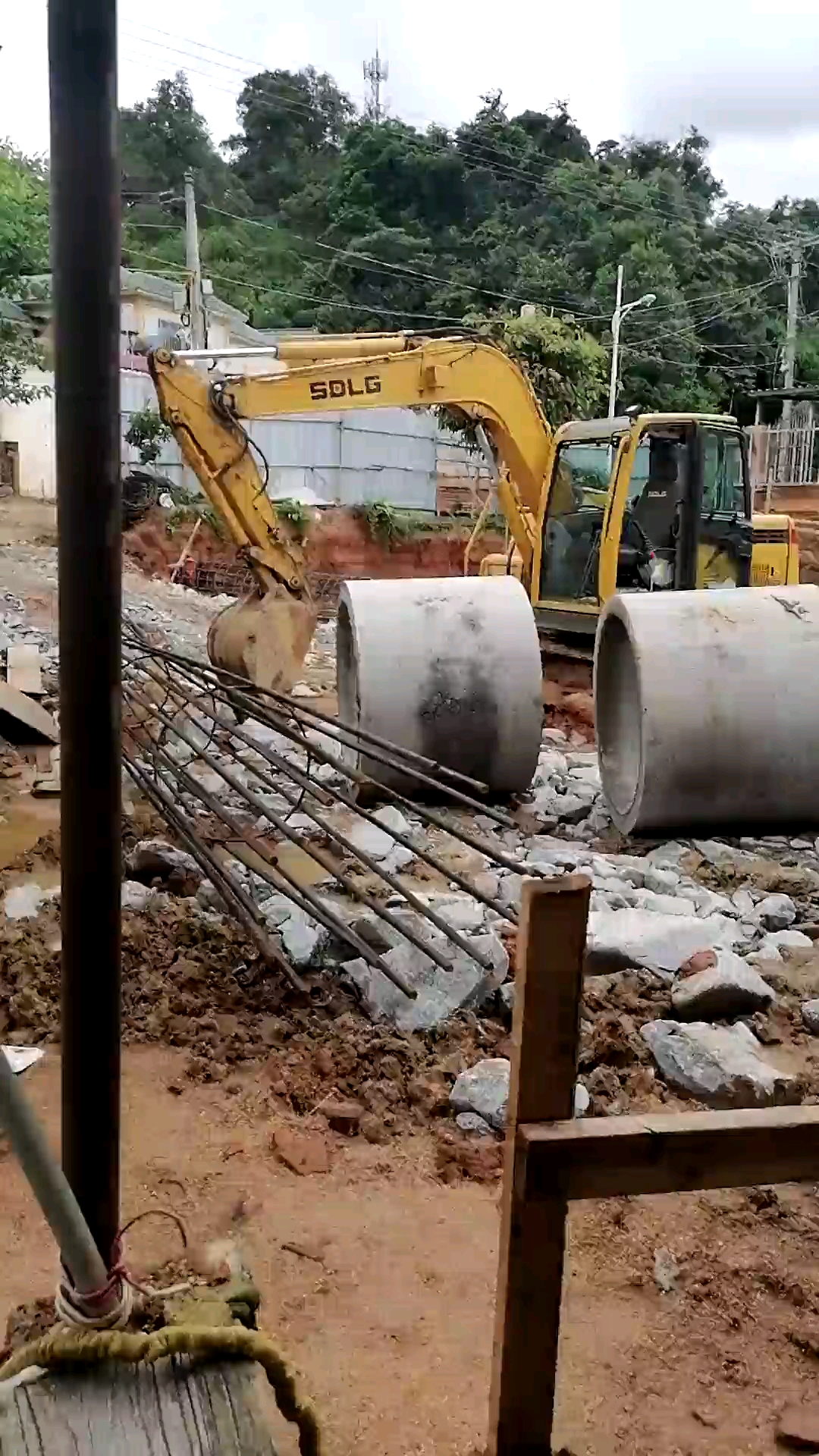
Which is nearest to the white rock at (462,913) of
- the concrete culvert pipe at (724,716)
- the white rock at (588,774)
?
the concrete culvert pipe at (724,716)

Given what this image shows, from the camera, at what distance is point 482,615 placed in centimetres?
771

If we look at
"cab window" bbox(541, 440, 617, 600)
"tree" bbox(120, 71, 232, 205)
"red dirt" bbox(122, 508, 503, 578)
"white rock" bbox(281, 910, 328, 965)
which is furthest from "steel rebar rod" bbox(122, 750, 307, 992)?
"tree" bbox(120, 71, 232, 205)

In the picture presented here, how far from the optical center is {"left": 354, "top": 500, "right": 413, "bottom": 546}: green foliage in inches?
949

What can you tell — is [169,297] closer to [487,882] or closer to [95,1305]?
[487,882]

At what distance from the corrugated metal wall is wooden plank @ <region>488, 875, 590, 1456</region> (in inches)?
994

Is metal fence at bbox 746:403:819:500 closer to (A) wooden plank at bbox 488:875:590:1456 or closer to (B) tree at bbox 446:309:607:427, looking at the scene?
(B) tree at bbox 446:309:607:427

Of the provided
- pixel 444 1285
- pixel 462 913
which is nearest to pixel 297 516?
pixel 462 913

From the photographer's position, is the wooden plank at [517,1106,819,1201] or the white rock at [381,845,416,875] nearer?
the wooden plank at [517,1106,819,1201]

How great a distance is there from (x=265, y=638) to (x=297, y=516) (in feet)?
45.0

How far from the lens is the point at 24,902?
17.5 feet

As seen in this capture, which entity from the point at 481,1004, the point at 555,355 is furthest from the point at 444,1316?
the point at 555,355

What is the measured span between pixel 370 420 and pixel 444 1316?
27.5 m

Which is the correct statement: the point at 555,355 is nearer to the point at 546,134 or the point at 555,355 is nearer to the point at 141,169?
the point at 546,134

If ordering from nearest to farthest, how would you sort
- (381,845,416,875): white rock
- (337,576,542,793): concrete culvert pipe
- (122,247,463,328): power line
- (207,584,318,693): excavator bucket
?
1. (381,845,416,875): white rock
2. (337,576,542,793): concrete culvert pipe
3. (207,584,318,693): excavator bucket
4. (122,247,463,328): power line
